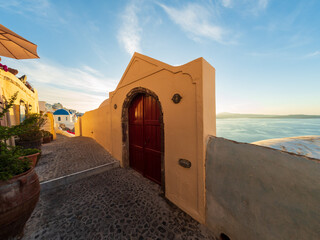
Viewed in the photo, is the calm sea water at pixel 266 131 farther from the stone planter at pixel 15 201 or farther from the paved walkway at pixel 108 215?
the stone planter at pixel 15 201

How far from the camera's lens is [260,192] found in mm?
1509

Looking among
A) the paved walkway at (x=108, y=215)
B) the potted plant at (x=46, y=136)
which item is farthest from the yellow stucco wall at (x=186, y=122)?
the potted plant at (x=46, y=136)

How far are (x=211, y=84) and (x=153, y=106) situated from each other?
5.71 feet

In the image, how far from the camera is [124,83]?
14.0 ft

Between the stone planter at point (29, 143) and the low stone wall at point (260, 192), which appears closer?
the low stone wall at point (260, 192)

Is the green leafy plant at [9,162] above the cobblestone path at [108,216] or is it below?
above

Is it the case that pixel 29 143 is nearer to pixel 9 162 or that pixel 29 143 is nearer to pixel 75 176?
pixel 75 176

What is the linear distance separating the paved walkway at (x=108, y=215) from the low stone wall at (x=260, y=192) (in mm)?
638

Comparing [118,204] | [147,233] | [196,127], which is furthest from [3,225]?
[196,127]

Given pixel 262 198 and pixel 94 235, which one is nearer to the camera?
pixel 262 198

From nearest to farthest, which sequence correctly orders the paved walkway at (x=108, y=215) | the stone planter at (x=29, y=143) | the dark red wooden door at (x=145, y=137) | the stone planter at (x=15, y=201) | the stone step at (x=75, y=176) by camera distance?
the stone planter at (x=15, y=201) < the paved walkway at (x=108, y=215) < the stone step at (x=75, y=176) < the dark red wooden door at (x=145, y=137) < the stone planter at (x=29, y=143)

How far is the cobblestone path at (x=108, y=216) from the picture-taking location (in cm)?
195

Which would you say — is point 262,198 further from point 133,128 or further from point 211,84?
point 133,128

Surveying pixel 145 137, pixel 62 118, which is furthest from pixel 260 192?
pixel 62 118
